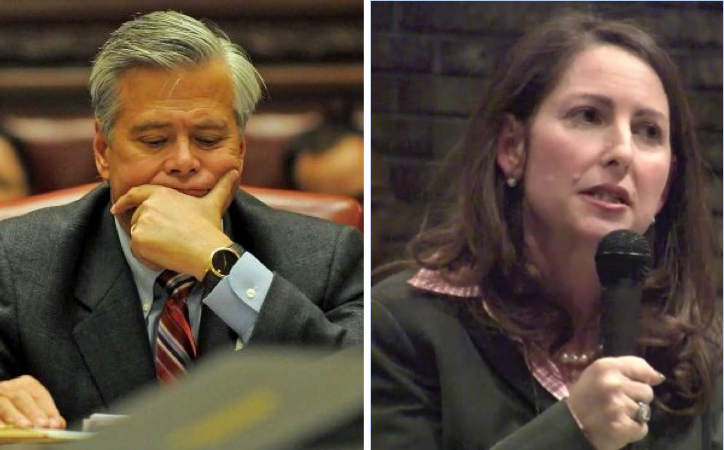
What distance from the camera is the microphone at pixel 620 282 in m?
3.49

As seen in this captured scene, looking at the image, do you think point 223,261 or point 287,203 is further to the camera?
point 287,203

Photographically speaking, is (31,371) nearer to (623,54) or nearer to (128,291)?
(128,291)

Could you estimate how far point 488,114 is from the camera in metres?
3.57

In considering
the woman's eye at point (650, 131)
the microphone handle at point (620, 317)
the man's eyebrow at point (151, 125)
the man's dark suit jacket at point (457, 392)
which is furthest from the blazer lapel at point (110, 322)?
the woman's eye at point (650, 131)

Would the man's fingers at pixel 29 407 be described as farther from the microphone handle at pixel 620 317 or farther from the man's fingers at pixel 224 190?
the microphone handle at pixel 620 317

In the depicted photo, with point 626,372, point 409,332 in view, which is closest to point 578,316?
point 626,372

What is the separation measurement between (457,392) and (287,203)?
625 mm

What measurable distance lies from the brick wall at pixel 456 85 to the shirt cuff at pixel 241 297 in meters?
0.31

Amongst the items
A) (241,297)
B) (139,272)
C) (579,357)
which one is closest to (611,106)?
(579,357)

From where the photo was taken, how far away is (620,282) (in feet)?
11.5

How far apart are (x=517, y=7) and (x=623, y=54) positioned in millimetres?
286

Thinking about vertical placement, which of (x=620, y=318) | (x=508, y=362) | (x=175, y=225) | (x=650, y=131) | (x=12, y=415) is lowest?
(x=12, y=415)

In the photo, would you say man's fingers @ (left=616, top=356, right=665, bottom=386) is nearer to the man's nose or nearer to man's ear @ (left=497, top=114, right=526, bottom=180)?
man's ear @ (left=497, top=114, right=526, bottom=180)

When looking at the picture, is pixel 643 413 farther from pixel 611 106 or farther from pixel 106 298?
pixel 106 298
